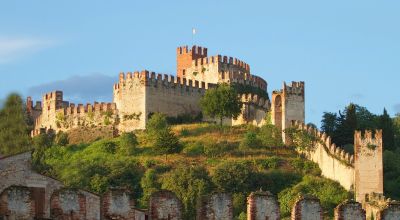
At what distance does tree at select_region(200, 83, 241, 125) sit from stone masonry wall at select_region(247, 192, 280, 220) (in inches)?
2378

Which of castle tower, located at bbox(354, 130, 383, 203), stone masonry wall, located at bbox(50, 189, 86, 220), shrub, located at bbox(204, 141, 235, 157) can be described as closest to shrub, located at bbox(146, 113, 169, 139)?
shrub, located at bbox(204, 141, 235, 157)

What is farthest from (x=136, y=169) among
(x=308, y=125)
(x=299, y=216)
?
(x=299, y=216)

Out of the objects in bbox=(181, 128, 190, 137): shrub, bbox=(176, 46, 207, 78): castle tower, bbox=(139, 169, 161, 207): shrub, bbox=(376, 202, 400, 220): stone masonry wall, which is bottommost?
bbox=(376, 202, 400, 220): stone masonry wall

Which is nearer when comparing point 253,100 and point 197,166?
point 197,166

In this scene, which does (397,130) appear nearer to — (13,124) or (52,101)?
(52,101)

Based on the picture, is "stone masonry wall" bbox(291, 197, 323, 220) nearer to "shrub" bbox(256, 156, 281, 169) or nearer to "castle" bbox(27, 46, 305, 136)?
"shrub" bbox(256, 156, 281, 169)

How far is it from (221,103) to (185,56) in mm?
13942

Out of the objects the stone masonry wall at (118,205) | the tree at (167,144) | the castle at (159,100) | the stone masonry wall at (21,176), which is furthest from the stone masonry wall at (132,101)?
the stone masonry wall at (118,205)

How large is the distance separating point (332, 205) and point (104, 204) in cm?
4411

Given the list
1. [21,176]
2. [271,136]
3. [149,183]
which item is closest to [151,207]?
[21,176]

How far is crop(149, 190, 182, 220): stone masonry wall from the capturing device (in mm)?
28562

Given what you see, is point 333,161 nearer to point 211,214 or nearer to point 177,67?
point 177,67

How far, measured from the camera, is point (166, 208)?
94.2 feet

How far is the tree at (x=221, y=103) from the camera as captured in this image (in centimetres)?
A: 8981
